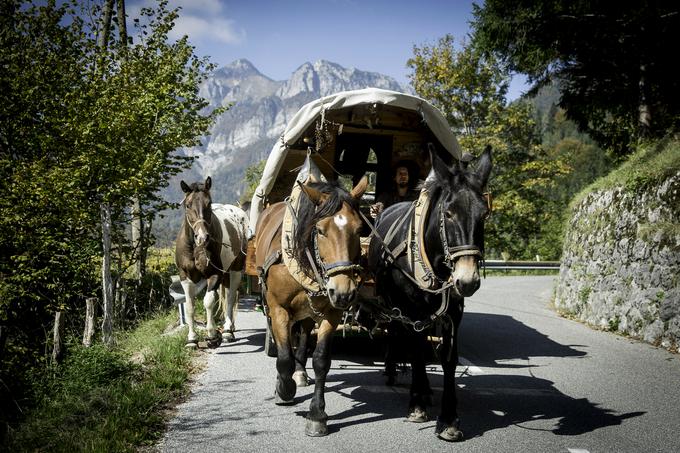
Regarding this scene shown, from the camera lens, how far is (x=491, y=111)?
23.8 m

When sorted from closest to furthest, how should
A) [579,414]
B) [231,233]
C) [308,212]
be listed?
[308,212] < [579,414] < [231,233]

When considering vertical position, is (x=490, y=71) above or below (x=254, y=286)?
above

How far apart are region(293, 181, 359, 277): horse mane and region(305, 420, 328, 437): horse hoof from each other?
50.6 inches

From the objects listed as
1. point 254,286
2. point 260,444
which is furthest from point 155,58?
point 260,444

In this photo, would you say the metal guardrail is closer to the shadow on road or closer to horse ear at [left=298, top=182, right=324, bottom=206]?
the shadow on road

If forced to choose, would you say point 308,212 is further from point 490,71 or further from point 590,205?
point 490,71

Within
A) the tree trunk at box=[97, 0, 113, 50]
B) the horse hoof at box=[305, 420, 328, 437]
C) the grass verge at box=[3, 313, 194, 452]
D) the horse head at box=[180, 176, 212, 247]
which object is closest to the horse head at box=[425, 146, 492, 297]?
the horse hoof at box=[305, 420, 328, 437]

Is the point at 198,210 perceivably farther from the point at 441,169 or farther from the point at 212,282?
the point at 441,169

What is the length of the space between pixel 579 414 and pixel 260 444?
10.2ft

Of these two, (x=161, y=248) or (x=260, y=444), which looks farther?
(x=161, y=248)

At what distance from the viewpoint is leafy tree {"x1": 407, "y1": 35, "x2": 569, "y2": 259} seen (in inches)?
908

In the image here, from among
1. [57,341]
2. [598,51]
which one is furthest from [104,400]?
[598,51]

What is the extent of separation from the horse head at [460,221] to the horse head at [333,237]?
0.68 metres

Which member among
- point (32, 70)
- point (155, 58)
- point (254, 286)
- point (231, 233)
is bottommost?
point (254, 286)
